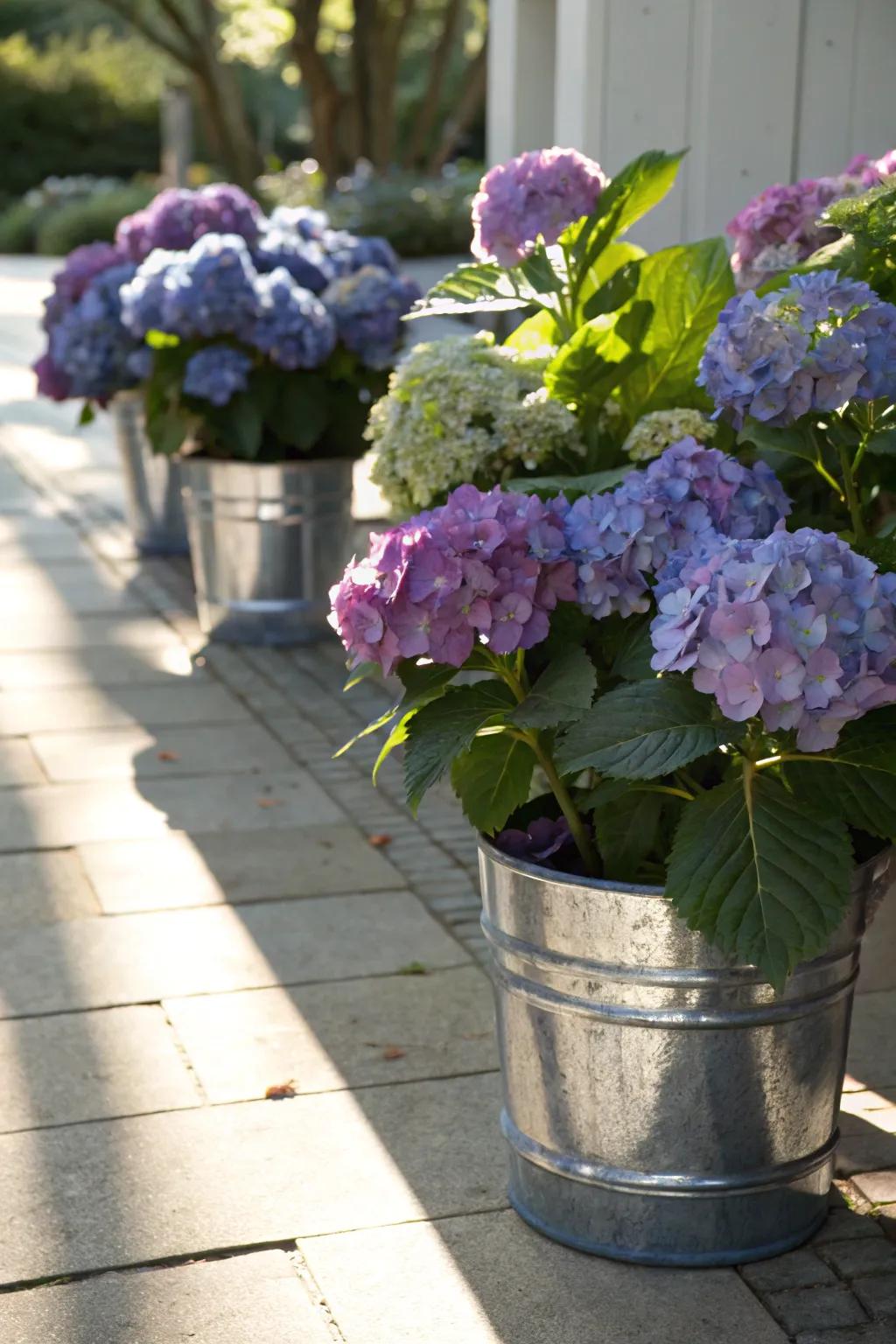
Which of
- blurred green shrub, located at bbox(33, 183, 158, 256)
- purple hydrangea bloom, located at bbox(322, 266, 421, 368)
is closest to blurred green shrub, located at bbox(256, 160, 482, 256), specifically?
purple hydrangea bloom, located at bbox(322, 266, 421, 368)

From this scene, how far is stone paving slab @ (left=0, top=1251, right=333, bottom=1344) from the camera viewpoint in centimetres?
234

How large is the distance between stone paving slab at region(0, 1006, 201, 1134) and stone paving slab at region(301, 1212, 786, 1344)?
56 centimetres

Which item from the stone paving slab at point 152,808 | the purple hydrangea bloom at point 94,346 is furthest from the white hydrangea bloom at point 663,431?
the purple hydrangea bloom at point 94,346

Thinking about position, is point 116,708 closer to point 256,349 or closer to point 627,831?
point 256,349

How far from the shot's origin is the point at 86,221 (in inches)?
948

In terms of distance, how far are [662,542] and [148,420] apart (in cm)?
373

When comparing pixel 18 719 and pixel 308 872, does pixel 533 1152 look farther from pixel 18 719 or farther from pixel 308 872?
pixel 18 719

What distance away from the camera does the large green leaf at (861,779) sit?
219 cm

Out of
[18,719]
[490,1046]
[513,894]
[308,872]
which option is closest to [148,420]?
[18,719]

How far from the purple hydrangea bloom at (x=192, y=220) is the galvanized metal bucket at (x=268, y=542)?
933mm

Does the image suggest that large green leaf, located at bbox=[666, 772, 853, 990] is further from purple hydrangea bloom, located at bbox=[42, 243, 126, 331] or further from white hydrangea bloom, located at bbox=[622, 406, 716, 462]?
purple hydrangea bloom, located at bbox=[42, 243, 126, 331]

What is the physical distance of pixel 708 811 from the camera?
223cm

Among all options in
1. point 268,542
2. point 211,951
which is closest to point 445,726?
point 211,951

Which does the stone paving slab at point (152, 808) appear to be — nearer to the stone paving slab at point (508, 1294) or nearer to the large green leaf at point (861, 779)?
the stone paving slab at point (508, 1294)
